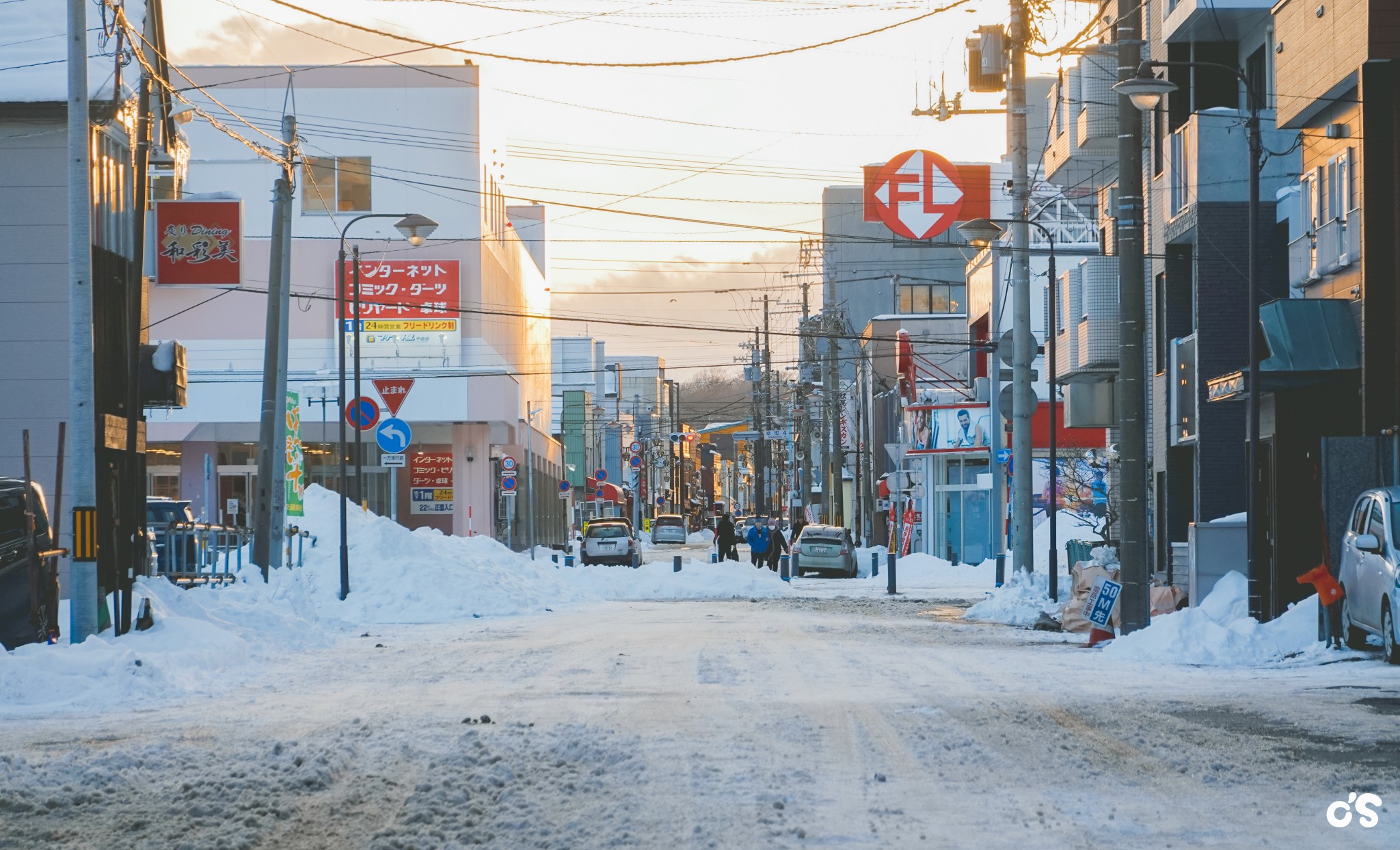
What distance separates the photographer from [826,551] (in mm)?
48438

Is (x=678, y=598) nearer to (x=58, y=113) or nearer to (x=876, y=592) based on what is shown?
(x=876, y=592)

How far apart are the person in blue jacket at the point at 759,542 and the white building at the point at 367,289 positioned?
12186 mm

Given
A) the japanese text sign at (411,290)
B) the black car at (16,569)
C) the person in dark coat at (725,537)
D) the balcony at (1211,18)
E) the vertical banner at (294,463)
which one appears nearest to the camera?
the black car at (16,569)

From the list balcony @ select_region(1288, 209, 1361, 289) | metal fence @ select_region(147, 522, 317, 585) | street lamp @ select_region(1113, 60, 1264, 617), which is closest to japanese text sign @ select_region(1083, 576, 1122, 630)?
street lamp @ select_region(1113, 60, 1264, 617)

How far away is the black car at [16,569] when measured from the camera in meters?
16.1

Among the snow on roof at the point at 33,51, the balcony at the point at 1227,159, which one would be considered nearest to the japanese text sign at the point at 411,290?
the snow on roof at the point at 33,51

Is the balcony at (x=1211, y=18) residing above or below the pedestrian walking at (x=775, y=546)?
above

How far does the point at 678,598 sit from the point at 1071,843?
2940 centimetres

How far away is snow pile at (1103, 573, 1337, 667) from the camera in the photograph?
18.0 metres

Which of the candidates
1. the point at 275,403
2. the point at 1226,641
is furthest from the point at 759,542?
the point at 1226,641

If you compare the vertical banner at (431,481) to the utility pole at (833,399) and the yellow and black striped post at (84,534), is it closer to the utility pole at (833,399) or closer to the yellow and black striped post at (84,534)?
the utility pole at (833,399)

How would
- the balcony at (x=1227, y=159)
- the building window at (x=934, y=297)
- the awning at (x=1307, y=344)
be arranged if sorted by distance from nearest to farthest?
1. the awning at (x=1307, y=344)
2. the balcony at (x=1227, y=159)
3. the building window at (x=934, y=297)

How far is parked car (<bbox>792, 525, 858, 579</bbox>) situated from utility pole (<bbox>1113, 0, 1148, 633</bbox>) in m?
26.7

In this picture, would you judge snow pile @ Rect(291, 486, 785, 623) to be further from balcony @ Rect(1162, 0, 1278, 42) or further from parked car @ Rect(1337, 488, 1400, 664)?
balcony @ Rect(1162, 0, 1278, 42)
